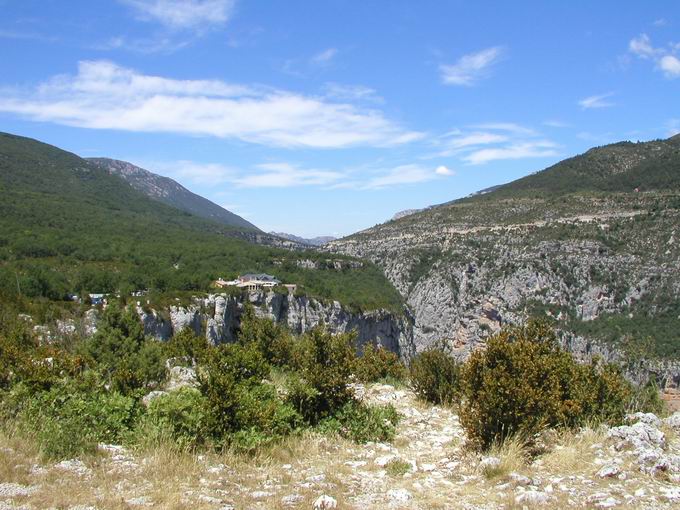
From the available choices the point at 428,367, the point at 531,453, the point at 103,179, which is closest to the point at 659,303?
the point at 428,367

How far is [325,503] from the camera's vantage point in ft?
17.3

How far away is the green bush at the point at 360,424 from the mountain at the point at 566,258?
4082 cm

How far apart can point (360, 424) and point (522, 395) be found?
261 centimetres

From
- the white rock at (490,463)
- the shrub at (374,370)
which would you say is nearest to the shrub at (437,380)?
the shrub at (374,370)

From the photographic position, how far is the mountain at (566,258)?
56031 mm

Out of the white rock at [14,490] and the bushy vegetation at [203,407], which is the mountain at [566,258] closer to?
the bushy vegetation at [203,407]

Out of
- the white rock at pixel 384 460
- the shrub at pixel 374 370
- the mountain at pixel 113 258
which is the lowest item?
the shrub at pixel 374 370

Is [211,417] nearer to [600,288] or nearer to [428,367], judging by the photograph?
[428,367]

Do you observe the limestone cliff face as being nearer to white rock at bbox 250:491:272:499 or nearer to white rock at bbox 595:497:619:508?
white rock at bbox 250:491:272:499

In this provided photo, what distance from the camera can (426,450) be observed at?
25.5 feet

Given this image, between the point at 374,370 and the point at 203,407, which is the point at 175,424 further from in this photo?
the point at 374,370

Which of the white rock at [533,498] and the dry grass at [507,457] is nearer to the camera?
the white rock at [533,498]

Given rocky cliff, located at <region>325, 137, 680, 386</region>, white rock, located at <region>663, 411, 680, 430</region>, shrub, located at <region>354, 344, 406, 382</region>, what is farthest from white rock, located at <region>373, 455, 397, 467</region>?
rocky cliff, located at <region>325, 137, 680, 386</region>

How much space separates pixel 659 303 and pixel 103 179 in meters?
144
